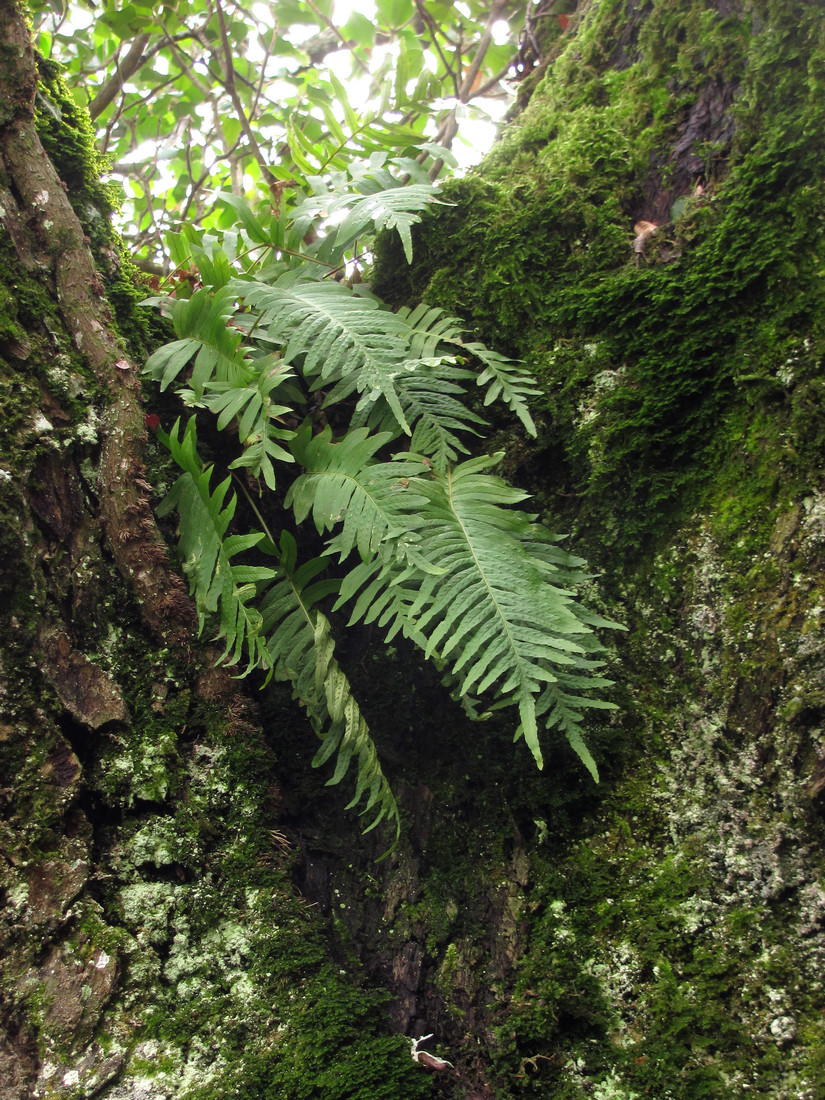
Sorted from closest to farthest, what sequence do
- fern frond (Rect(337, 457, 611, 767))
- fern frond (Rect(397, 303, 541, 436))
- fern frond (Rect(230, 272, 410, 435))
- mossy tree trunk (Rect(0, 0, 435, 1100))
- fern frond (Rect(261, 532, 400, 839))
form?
1. mossy tree trunk (Rect(0, 0, 435, 1100))
2. fern frond (Rect(337, 457, 611, 767))
3. fern frond (Rect(261, 532, 400, 839))
4. fern frond (Rect(230, 272, 410, 435))
5. fern frond (Rect(397, 303, 541, 436))

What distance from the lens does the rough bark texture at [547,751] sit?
1380mm

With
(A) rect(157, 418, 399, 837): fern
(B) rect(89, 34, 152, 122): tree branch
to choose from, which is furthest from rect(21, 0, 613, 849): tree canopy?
(B) rect(89, 34, 152, 122): tree branch

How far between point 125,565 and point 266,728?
585 mm

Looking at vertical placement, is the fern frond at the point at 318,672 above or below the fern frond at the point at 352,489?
below

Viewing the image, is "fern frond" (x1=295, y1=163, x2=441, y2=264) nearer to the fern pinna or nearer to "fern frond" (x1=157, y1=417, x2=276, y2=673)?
the fern pinna

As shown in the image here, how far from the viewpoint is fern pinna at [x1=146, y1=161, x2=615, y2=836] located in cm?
163

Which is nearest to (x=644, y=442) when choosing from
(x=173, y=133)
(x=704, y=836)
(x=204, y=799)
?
(x=704, y=836)

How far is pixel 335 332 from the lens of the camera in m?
1.88

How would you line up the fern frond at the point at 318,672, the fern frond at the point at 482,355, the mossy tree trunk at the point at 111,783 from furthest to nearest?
the fern frond at the point at 482,355 → the fern frond at the point at 318,672 → the mossy tree trunk at the point at 111,783

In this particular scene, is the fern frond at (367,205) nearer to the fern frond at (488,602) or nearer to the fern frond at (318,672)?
the fern frond at (488,602)

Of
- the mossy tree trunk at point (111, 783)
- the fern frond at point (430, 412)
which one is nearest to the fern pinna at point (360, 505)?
the fern frond at point (430, 412)

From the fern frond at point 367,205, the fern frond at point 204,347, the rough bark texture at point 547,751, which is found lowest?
the rough bark texture at point 547,751

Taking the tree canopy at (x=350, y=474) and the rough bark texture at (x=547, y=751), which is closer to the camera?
the rough bark texture at (x=547, y=751)

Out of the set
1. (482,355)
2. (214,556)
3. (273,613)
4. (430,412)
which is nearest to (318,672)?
(273,613)
